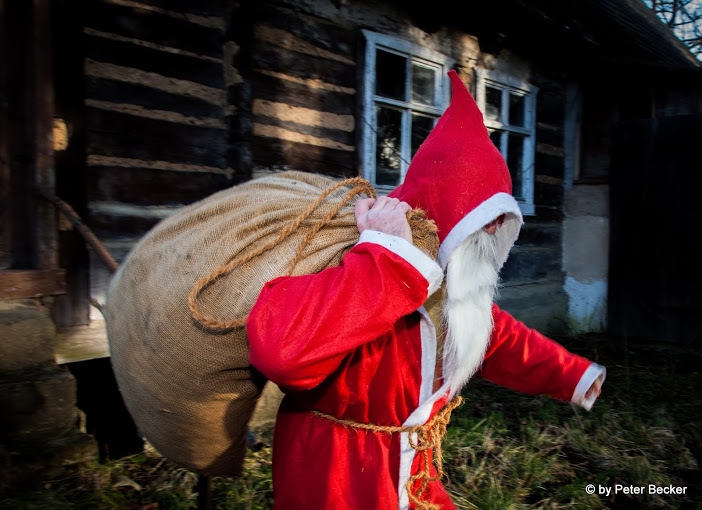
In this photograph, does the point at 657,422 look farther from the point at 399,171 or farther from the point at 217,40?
the point at 217,40

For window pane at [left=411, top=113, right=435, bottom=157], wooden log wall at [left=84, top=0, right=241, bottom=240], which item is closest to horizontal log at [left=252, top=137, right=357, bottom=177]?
wooden log wall at [left=84, top=0, right=241, bottom=240]

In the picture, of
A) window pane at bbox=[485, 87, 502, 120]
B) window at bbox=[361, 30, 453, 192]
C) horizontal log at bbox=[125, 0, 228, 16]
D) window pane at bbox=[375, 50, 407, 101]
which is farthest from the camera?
window pane at bbox=[485, 87, 502, 120]

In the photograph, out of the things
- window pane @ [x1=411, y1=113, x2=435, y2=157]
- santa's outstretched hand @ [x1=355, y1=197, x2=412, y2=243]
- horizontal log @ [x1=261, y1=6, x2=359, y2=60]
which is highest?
horizontal log @ [x1=261, y1=6, x2=359, y2=60]

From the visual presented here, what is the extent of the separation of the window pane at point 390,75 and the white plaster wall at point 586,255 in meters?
2.99

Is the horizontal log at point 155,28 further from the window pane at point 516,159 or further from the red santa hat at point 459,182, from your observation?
the window pane at point 516,159

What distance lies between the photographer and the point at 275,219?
111 cm

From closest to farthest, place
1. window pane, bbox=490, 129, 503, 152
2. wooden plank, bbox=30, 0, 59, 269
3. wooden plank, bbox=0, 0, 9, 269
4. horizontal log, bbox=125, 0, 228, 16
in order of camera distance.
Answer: wooden plank, bbox=30, 0, 59, 269 < wooden plank, bbox=0, 0, 9, 269 < horizontal log, bbox=125, 0, 228, 16 < window pane, bbox=490, 129, 503, 152

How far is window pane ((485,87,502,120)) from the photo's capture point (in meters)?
5.34

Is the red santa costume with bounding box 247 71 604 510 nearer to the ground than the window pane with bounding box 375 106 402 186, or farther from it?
nearer to the ground

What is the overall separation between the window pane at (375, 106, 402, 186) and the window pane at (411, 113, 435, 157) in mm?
212

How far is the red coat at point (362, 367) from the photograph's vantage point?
94cm

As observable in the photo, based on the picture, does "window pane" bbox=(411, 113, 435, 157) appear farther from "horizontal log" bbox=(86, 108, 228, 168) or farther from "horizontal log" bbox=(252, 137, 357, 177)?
"horizontal log" bbox=(86, 108, 228, 168)

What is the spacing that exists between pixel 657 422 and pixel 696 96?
426 centimetres

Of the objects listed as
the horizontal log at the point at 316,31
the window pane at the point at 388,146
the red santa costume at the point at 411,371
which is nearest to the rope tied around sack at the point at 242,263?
the red santa costume at the point at 411,371
